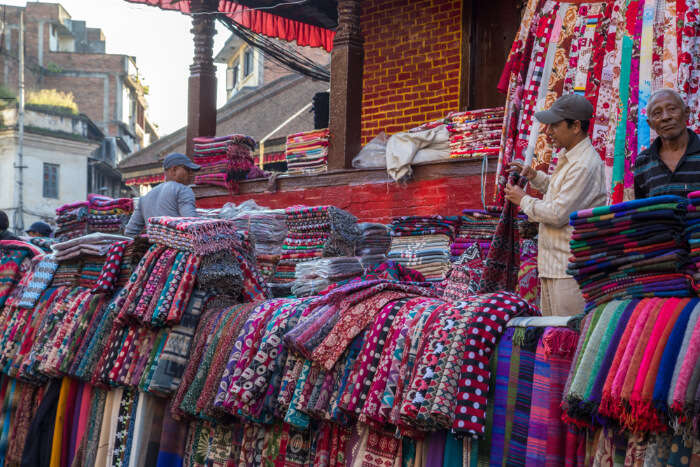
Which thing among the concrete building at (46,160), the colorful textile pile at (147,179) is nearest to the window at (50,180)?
the concrete building at (46,160)

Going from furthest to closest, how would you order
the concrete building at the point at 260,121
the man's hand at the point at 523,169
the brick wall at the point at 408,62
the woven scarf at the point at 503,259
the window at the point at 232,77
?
the window at the point at 232,77, the concrete building at the point at 260,121, the brick wall at the point at 408,62, the woven scarf at the point at 503,259, the man's hand at the point at 523,169

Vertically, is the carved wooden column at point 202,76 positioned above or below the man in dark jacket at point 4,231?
above

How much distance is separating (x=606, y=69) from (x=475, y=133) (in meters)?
2.93

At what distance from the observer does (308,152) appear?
33.9 ft

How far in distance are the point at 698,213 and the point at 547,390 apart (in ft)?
2.88

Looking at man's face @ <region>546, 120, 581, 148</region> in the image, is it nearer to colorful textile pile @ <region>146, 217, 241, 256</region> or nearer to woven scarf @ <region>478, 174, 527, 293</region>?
woven scarf @ <region>478, 174, 527, 293</region>

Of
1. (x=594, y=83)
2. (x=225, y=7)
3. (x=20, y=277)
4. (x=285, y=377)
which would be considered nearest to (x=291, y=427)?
(x=285, y=377)

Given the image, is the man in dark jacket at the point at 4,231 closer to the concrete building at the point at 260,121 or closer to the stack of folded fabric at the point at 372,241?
the stack of folded fabric at the point at 372,241

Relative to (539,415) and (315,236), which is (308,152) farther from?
(539,415)

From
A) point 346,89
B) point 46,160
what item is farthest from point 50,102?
point 346,89

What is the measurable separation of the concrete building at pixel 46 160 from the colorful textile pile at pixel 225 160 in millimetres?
28791

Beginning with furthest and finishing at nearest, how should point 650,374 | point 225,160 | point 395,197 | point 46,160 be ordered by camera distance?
point 46,160, point 225,160, point 395,197, point 650,374

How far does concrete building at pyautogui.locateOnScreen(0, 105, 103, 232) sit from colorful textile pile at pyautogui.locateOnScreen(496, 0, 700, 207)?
34.6 m

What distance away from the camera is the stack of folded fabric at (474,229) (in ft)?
24.7
